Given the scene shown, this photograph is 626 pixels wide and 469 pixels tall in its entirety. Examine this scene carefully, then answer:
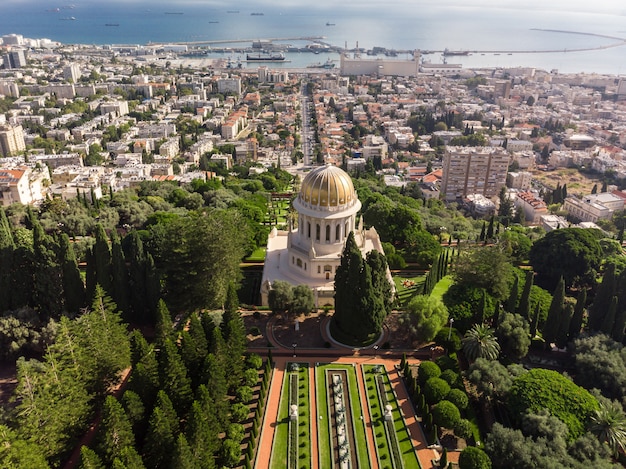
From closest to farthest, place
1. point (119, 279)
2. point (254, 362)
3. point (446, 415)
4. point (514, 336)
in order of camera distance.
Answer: point (446, 415) < point (254, 362) < point (514, 336) < point (119, 279)

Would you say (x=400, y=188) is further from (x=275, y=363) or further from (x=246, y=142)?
(x=275, y=363)

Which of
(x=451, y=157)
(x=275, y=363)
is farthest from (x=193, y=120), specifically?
(x=275, y=363)

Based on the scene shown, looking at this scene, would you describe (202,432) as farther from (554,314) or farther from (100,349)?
(554,314)

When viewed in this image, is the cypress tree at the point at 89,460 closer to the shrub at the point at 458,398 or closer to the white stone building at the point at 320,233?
the shrub at the point at 458,398

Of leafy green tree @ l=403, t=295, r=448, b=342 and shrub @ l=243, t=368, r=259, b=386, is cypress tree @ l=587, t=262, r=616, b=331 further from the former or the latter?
shrub @ l=243, t=368, r=259, b=386

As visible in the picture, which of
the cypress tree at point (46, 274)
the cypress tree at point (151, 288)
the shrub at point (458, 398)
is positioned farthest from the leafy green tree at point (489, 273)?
the cypress tree at point (46, 274)

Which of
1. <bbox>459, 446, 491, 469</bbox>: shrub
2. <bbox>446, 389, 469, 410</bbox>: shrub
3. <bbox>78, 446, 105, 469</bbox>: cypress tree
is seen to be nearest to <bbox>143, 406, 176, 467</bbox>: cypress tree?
<bbox>78, 446, 105, 469</bbox>: cypress tree

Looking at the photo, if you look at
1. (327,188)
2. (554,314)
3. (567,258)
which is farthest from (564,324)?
(327,188)
